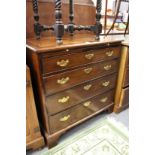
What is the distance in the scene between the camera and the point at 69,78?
1120mm

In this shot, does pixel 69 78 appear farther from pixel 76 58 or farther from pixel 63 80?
pixel 76 58

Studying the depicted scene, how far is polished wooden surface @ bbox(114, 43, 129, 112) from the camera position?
1.45 meters

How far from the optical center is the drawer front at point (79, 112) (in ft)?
3.96

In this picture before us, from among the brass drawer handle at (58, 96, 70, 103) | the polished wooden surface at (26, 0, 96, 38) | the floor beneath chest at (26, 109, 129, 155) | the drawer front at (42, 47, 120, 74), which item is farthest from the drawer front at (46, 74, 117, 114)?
the polished wooden surface at (26, 0, 96, 38)

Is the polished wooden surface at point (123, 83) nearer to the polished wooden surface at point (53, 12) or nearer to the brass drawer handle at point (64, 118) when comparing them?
the polished wooden surface at point (53, 12)

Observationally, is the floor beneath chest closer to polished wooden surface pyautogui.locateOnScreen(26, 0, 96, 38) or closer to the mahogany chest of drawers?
the mahogany chest of drawers

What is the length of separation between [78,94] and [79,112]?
0.20 metres

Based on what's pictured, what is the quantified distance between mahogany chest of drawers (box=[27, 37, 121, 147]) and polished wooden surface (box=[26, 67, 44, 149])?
58mm

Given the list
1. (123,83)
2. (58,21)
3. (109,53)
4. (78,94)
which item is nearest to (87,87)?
(78,94)

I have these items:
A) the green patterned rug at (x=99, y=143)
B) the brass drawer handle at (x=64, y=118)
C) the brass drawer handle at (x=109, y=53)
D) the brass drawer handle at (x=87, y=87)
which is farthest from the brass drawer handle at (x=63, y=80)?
the green patterned rug at (x=99, y=143)
